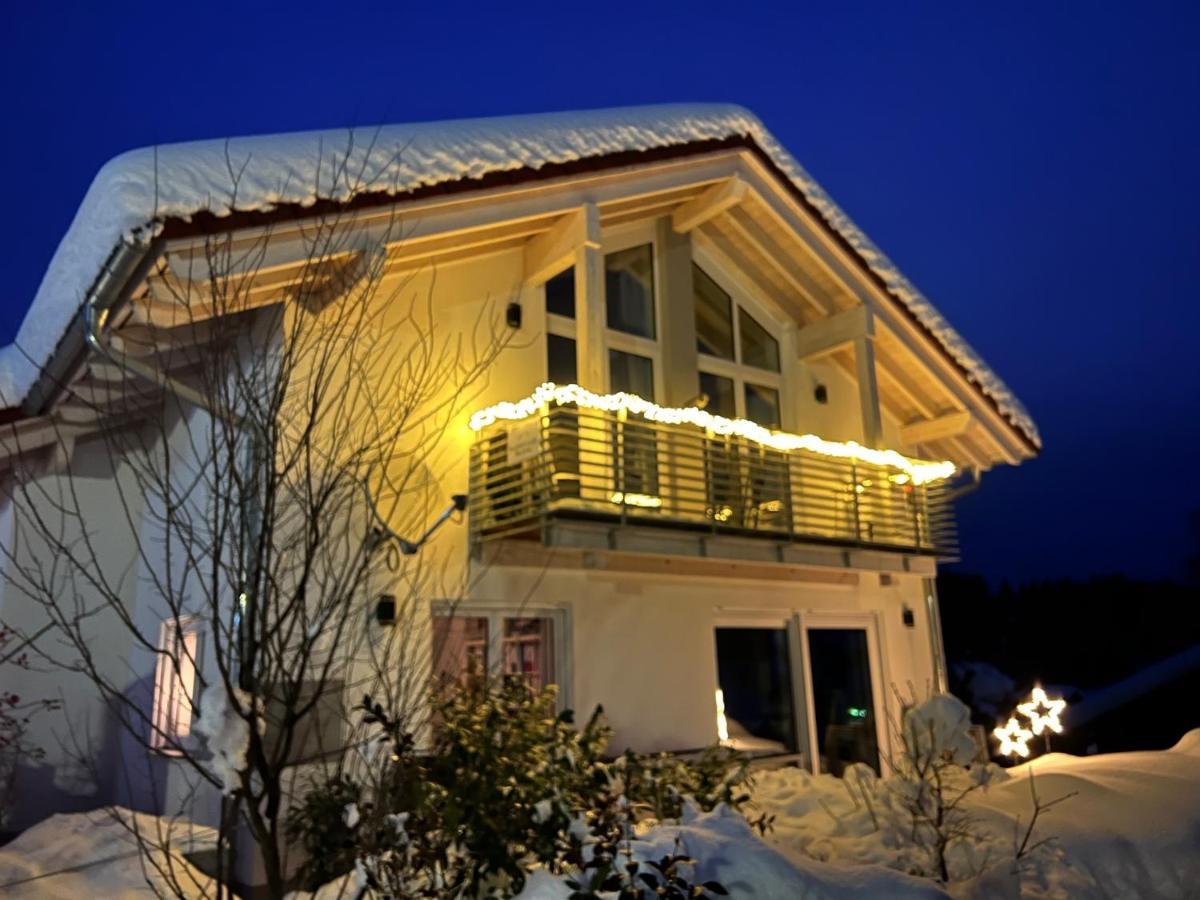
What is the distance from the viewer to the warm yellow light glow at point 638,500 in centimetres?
818

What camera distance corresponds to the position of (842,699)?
11.2 m

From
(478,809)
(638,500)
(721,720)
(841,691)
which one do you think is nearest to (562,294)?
(638,500)

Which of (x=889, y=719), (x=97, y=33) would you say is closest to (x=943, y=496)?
(x=889, y=719)

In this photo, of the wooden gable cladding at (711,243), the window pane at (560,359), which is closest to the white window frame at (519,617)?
the window pane at (560,359)

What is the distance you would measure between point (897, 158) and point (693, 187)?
465 feet

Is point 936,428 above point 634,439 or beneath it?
above

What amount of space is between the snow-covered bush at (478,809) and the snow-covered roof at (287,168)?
2450mm

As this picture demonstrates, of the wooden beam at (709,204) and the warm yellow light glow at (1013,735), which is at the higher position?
the wooden beam at (709,204)

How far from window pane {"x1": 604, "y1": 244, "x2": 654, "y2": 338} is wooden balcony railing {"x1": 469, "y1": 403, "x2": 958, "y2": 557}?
150 cm

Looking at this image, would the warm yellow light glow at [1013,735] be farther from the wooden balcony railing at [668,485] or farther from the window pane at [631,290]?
the window pane at [631,290]

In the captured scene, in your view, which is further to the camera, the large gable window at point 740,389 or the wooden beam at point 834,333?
the wooden beam at point 834,333

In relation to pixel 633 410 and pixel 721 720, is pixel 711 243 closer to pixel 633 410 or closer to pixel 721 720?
pixel 633 410

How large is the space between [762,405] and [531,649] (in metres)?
4.69

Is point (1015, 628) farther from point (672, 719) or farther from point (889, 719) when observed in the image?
point (672, 719)
